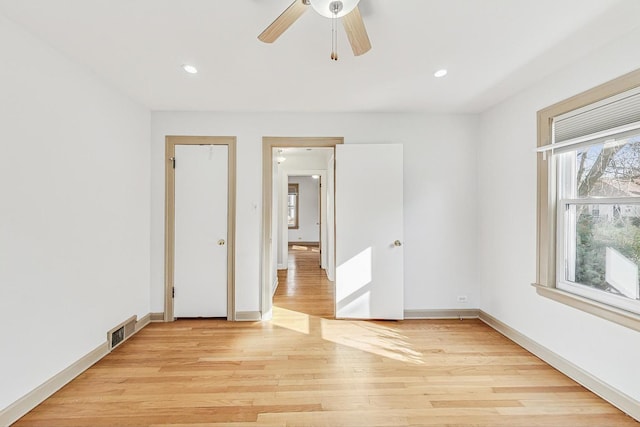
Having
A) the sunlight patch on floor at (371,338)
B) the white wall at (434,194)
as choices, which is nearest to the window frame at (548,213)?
the white wall at (434,194)

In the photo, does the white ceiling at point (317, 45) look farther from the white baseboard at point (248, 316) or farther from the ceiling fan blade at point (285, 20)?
the white baseboard at point (248, 316)

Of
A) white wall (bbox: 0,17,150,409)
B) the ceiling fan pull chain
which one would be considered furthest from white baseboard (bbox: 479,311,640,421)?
white wall (bbox: 0,17,150,409)

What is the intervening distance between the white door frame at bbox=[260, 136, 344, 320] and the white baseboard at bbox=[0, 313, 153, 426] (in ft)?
4.82

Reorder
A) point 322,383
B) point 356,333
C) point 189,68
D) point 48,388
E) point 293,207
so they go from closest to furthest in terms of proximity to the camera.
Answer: point 48,388 < point 322,383 < point 189,68 < point 356,333 < point 293,207

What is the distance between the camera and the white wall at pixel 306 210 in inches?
394

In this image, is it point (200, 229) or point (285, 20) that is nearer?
point (285, 20)

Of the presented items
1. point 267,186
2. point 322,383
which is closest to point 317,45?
point 267,186

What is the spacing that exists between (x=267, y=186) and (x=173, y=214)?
1.09 metres

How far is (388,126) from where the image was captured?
10.9 ft

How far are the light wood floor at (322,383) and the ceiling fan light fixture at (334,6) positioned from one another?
2.20 m

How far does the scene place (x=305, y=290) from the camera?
4473 millimetres

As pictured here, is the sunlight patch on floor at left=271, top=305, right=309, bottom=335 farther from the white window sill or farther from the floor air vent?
the white window sill

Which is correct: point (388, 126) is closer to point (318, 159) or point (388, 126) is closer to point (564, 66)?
point (564, 66)

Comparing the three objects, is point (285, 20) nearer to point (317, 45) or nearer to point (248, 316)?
point (317, 45)
